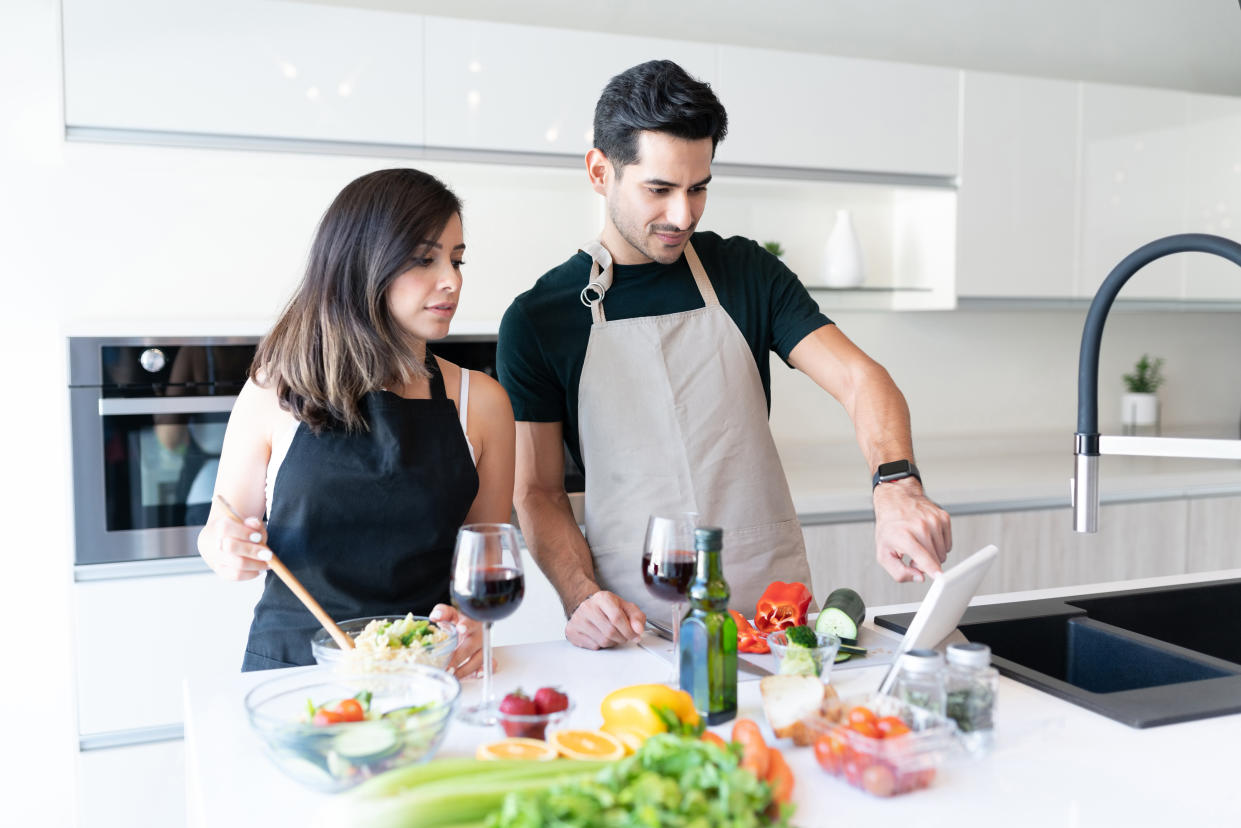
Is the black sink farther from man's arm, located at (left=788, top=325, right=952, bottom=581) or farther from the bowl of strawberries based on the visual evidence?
the bowl of strawberries

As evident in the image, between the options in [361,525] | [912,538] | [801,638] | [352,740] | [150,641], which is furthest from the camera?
[150,641]

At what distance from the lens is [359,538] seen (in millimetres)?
1733

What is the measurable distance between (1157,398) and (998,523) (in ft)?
4.48

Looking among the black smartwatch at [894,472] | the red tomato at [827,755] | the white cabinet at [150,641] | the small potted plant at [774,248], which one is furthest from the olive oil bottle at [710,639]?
the small potted plant at [774,248]

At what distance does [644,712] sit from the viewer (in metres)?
1.10

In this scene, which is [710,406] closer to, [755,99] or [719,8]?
[755,99]

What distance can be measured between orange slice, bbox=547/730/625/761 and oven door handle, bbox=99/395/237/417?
1.82 meters

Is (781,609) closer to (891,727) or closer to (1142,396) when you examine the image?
(891,727)

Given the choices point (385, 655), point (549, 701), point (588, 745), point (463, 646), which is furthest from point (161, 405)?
point (588, 745)

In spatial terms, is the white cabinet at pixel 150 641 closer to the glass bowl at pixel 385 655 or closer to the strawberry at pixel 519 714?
the glass bowl at pixel 385 655

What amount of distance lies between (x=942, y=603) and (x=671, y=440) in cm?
79

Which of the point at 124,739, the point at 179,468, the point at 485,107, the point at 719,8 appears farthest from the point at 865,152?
the point at 124,739

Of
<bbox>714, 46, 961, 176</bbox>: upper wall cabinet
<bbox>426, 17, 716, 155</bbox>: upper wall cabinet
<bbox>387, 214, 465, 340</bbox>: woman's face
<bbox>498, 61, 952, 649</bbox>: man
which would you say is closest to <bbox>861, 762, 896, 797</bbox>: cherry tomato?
<bbox>498, 61, 952, 649</bbox>: man

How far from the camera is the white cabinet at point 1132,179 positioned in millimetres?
3650
